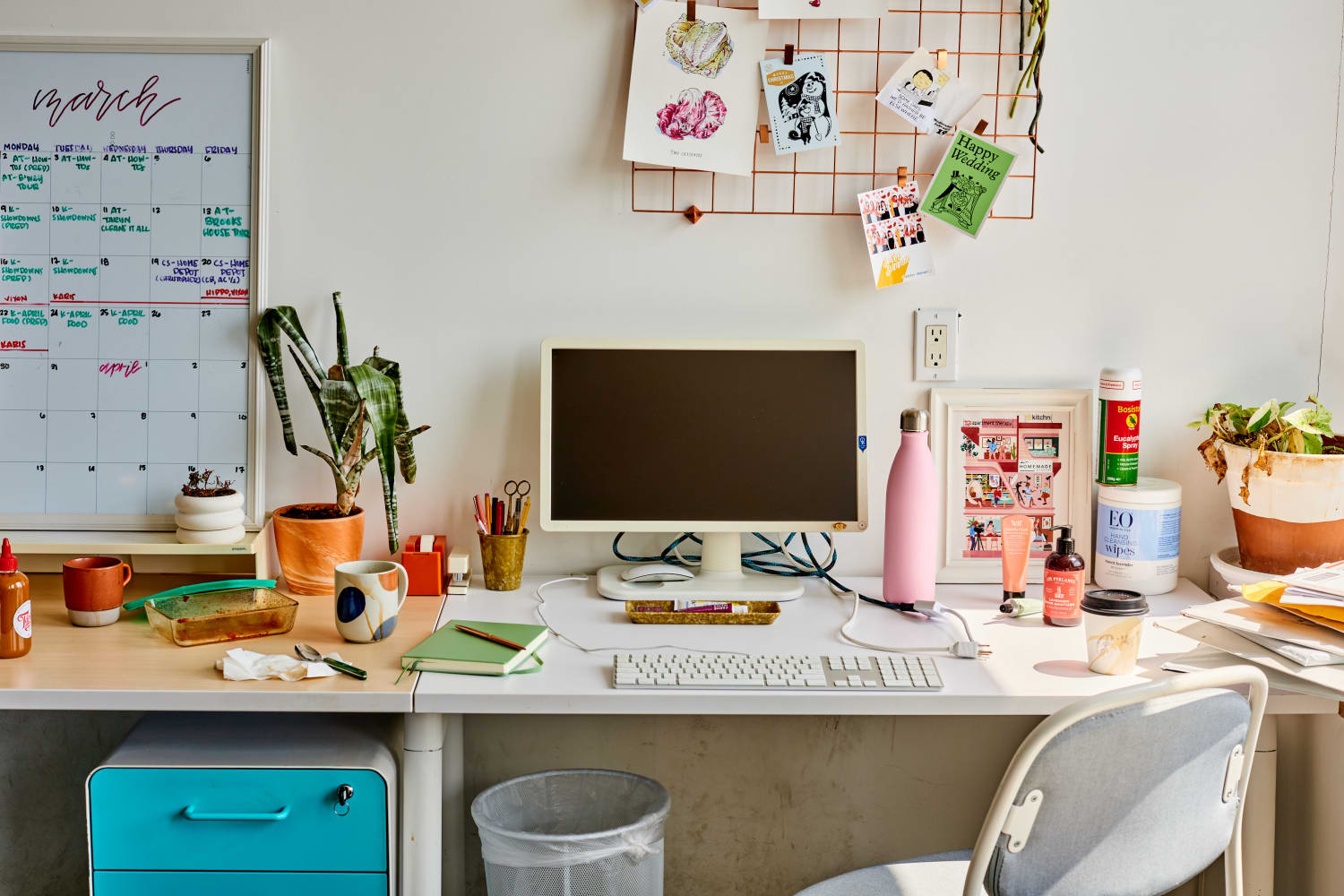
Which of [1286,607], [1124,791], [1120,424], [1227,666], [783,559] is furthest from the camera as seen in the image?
[783,559]

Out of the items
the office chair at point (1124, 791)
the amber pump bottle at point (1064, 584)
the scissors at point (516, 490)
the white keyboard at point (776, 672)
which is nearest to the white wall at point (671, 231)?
the scissors at point (516, 490)

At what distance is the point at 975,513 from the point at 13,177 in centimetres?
177

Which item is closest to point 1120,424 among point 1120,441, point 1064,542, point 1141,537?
point 1120,441

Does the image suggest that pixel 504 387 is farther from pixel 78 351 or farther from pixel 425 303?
pixel 78 351

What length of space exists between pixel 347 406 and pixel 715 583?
0.68 meters

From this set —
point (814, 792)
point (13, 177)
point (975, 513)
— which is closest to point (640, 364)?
point (975, 513)

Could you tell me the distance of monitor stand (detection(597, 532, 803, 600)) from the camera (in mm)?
1774

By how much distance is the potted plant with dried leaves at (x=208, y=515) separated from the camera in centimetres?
177

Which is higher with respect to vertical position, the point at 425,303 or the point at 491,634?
the point at 425,303

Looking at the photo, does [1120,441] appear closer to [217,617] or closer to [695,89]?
[695,89]

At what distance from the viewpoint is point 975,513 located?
196 cm

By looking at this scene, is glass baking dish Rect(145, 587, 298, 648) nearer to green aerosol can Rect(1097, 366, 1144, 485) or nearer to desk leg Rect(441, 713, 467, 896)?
desk leg Rect(441, 713, 467, 896)

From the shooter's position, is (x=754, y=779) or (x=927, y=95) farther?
(x=754, y=779)

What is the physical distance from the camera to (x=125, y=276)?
185 centimetres
